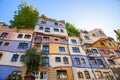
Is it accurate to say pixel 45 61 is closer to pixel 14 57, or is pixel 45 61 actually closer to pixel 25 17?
pixel 14 57

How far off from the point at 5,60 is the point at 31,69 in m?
4.18

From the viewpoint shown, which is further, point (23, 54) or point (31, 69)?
point (23, 54)

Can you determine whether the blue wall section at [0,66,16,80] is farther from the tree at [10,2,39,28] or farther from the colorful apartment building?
the tree at [10,2,39,28]

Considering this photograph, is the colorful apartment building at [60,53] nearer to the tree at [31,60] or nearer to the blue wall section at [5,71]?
the blue wall section at [5,71]

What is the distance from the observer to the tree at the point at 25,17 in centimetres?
3131

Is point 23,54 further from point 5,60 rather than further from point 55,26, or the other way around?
point 55,26

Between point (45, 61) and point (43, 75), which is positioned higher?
point (45, 61)

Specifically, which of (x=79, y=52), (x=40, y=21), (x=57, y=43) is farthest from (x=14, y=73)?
(x=40, y=21)

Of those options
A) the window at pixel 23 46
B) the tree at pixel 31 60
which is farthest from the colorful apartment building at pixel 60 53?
the tree at pixel 31 60

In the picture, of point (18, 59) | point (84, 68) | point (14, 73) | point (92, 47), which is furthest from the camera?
point (92, 47)

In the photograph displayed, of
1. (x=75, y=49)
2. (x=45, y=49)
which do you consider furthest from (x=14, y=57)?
(x=75, y=49)

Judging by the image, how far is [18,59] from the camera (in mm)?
20250

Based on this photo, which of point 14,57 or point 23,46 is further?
point 23,46

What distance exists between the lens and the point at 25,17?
32594 mm
